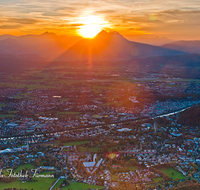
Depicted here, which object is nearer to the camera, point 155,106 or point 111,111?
point 111,111

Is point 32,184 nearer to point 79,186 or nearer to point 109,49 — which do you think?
point 79,186

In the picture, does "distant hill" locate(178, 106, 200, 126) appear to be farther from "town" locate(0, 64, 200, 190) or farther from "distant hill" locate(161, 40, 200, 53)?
"distant hill" locate(161, 40, 200, 53)

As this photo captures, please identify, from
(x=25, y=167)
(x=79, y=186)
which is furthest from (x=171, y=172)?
(x=25, y=167)

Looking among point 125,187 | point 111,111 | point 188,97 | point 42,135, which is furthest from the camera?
point 188,97

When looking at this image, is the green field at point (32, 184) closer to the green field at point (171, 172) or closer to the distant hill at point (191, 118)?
the green field at point (171, 172)

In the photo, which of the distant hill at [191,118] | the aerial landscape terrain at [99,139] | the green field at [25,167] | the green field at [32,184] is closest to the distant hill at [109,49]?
the aerial landscape terrain at [99,139]

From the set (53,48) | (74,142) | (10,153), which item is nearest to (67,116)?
(74,142)

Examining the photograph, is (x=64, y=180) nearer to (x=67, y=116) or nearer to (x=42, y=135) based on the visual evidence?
(x=42, y=135)
